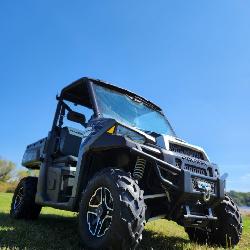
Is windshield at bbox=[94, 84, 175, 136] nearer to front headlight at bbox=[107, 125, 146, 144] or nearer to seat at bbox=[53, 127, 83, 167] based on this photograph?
front headlight at bbox=[107, 125, 146, 144]

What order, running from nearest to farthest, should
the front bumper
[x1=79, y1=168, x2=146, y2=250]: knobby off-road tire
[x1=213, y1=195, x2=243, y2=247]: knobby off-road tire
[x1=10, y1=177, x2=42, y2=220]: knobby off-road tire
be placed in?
[x1=79, y1=168, x2=146, y2=250]: knobby off-road tire → the front bumper → [x1=213, y1=195, x2=243, y2=247]: knobby off-road tire → [x1=10, y1=177, x2=42, y2=220]: knobby off-road tire

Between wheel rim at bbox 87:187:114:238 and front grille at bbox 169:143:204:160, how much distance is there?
120cm

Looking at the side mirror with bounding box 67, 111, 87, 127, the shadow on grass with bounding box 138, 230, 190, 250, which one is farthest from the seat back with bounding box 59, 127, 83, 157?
the shadow on grass with bounding box 138, 230, 190, 250

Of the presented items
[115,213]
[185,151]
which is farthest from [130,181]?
[185,151]

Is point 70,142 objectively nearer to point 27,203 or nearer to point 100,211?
point 27,203

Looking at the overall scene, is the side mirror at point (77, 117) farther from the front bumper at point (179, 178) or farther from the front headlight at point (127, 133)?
the front bumper at point (179, 178)

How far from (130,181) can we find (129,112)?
242 cm

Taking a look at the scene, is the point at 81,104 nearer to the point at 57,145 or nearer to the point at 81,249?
the point at 57,145

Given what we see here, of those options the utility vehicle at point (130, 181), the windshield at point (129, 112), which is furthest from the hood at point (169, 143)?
the windshield at point (129, 112)

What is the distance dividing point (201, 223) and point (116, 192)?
1.60 metres

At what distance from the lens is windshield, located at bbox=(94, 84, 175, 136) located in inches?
259

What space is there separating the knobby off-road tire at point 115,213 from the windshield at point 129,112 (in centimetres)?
149

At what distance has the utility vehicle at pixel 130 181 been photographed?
15.1 ft

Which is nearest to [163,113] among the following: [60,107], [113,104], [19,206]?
[113,104]
